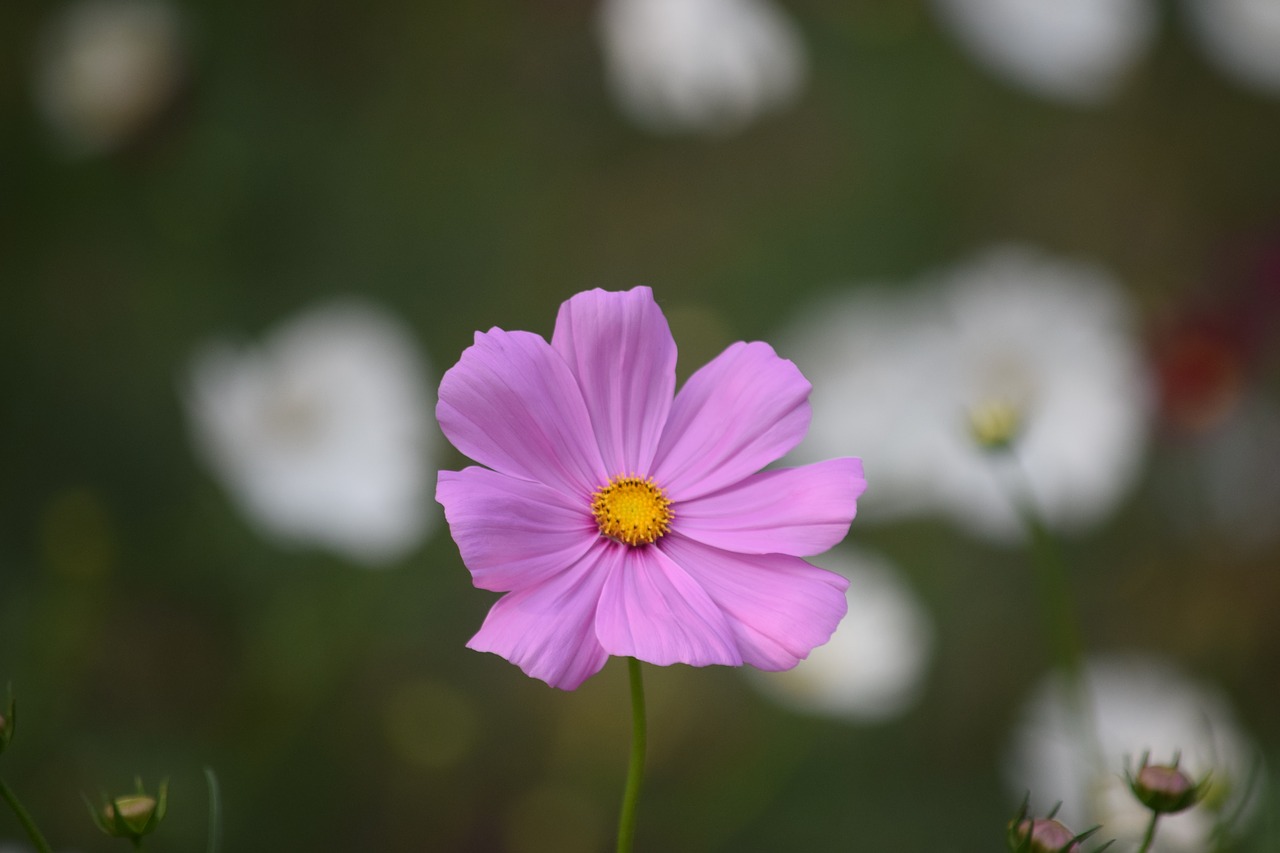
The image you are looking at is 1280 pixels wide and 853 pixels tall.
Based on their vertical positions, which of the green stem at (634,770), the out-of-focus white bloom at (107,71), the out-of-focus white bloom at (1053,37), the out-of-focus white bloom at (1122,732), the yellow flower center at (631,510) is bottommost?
the green stem at (634,770)

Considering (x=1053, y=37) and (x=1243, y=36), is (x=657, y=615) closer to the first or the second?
(x=1053, y=37)

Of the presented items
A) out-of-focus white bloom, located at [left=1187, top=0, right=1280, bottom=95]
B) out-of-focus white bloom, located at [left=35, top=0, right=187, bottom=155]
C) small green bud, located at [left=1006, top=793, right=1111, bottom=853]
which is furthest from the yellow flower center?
out-of-focus white bloom, located at [left=1187, top=0, right=1280, bottom=95]

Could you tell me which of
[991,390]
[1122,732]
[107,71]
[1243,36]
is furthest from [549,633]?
[1243,36]

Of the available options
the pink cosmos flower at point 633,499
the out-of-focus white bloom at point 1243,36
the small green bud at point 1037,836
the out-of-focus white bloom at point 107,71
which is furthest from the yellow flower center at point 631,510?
the out-of-focus white bloom at point 1243,36

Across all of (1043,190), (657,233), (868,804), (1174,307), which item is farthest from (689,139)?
(868,804)

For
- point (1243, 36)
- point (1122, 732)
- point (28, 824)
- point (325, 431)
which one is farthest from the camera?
point (1243, 36)

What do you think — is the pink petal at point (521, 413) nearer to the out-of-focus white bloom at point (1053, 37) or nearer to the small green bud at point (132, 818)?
the small green bud at point (132, 818)
